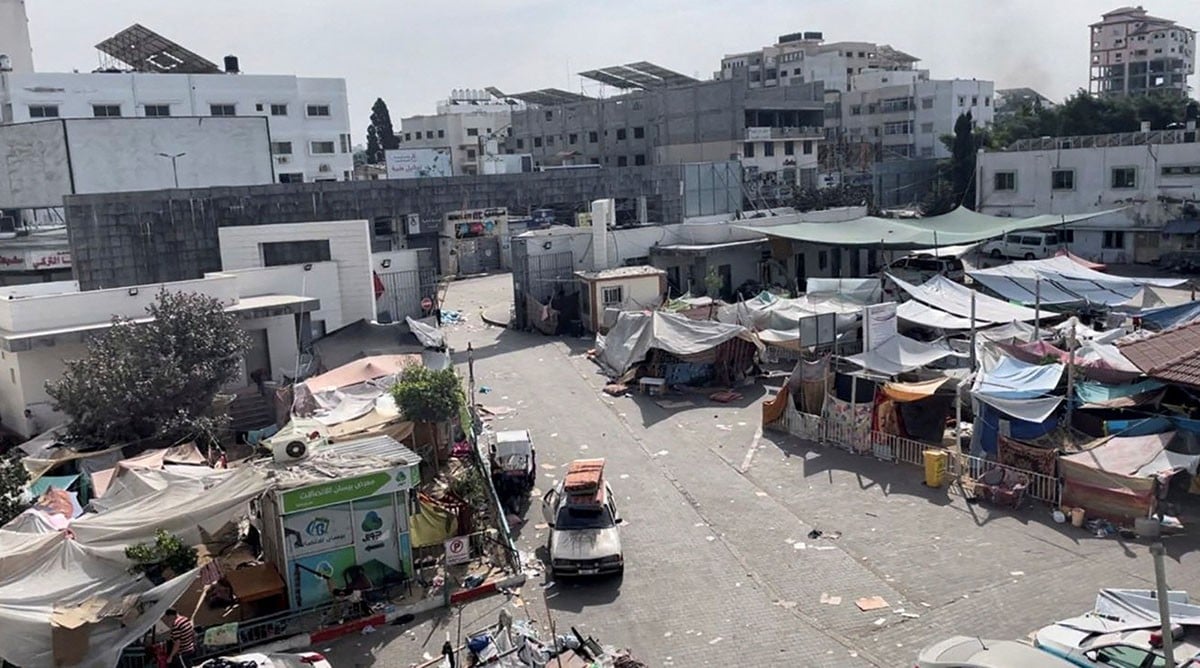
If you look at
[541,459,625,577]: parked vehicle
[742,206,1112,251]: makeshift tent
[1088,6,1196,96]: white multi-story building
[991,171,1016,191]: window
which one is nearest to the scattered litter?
[541,459,625,577]: parked vehicle

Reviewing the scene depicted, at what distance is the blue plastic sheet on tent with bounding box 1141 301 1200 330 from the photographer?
71.3 feet

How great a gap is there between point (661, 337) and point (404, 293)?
30.1ft

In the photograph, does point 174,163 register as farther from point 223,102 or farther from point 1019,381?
point 1019,381

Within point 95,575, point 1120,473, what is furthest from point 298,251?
point 1120,473

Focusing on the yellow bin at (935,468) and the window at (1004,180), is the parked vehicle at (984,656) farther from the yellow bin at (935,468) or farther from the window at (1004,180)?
the window at (1004,180)

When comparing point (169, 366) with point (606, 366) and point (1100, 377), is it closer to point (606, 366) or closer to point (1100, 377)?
point (606, 366)

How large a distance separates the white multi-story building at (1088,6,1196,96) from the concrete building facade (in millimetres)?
58482

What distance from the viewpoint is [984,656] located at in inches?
381

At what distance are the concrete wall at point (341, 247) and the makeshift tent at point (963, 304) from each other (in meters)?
14.7

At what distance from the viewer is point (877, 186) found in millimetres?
59531

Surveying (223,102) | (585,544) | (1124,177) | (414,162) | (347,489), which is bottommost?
(585,544)

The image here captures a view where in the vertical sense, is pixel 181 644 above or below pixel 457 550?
below

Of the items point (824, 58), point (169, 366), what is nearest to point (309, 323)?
point (169, 366)

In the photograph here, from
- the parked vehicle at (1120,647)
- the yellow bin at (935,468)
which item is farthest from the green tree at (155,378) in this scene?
the parked vehicle at (1120,647)
